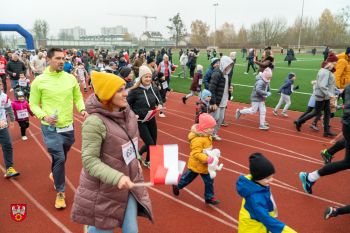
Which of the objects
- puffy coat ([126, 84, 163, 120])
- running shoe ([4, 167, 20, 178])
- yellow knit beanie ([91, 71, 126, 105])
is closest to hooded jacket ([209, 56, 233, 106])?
puffy coat ([126, 84, 163, 120])

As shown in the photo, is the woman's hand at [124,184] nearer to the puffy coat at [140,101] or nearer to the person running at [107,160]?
the person running at [107,160]

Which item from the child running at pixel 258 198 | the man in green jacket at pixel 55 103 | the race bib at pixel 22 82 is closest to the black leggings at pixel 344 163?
the child running at pixel 258 198

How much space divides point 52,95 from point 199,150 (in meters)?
2.25

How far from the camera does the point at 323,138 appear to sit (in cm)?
686

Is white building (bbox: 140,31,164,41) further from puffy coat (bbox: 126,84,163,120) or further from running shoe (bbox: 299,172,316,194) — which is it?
running shoe (bbox: 299,172,316,194)

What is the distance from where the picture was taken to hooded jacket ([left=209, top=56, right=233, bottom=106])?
6.28 m

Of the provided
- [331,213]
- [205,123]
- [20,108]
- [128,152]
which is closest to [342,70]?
[331,213]

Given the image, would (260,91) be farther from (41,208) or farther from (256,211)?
(41,208)

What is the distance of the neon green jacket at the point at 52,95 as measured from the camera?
353cm

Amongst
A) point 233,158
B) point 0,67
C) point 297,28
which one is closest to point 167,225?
point 233,158

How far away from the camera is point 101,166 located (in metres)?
1.94

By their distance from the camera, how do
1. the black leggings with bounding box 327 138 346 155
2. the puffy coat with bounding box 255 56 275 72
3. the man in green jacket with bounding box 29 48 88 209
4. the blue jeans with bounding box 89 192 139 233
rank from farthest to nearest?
the puffy coat with bounding box 255 56 275 72
the black leggings with bounding box 327 138 346 155
the man in green jacket with bounding box 29 48 88 209
the blue jeans with bounding box 89 192 139 233

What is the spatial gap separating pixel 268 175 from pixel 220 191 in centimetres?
Result: 220

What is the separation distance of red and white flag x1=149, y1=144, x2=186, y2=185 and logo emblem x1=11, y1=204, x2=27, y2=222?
2826 millimetres
